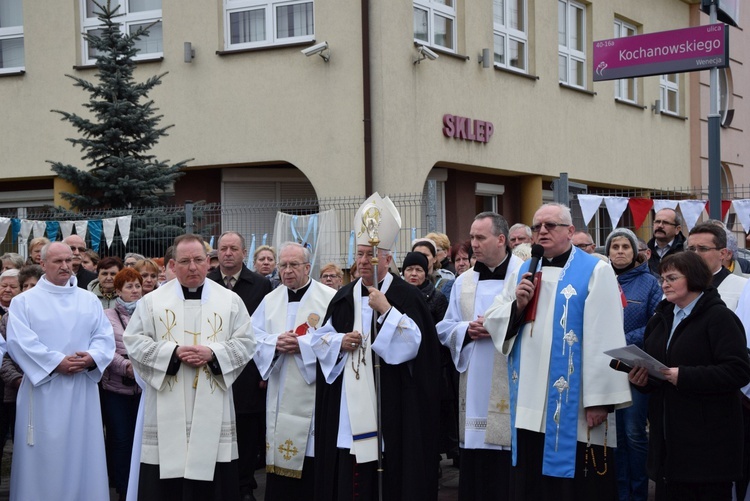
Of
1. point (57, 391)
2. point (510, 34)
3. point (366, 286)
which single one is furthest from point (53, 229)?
point (510, 34)

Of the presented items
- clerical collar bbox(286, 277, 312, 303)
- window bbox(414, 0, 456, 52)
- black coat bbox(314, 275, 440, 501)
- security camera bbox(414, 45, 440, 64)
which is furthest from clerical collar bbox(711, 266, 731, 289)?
window bbox(414, 0, 456, 52)

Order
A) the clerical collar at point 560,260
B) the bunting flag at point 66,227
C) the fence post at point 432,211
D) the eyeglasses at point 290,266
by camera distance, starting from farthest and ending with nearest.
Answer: the bunting flag at point 66,227
the fence post at point 432,211
the eyeglasses at point 290,266
the clerical collar at point 560,260

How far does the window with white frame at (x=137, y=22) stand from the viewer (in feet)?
58.5

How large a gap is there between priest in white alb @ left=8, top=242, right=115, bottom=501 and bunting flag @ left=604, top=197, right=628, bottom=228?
7.03 m

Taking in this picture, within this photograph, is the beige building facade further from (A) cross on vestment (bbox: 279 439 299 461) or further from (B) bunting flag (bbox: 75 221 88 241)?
(A) cross on vestment (bbox: 279 439 299 461)

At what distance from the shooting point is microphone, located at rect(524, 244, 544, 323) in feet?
20.0

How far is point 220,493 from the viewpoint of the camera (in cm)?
717

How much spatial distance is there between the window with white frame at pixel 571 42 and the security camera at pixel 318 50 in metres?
6.39

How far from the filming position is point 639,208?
13055 millimetres

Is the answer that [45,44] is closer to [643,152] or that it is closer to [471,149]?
[471,149]

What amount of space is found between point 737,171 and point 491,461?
911 inches

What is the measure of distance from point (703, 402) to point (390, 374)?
2167 mm

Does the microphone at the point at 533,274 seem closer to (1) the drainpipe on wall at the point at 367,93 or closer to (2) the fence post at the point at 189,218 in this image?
(2) the fence post at the point at 189,218

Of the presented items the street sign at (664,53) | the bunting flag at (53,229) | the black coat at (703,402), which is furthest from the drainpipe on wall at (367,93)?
the black coat at (703,402)
